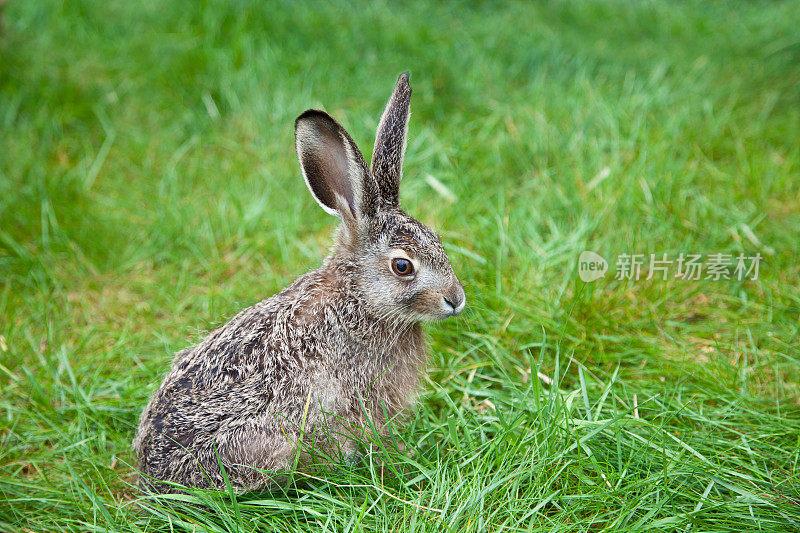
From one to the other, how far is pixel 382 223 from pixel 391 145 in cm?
38

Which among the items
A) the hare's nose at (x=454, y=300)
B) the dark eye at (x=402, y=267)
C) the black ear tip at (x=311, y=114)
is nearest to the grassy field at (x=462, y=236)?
the hare's nose at (x=454, y=300)

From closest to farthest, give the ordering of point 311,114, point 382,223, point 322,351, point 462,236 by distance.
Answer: point 311,114
point 322,351
point 382,223
point 462,236

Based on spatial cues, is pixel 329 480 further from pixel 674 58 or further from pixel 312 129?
pixel 674 58

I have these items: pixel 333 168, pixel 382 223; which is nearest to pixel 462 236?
pixel 382 223

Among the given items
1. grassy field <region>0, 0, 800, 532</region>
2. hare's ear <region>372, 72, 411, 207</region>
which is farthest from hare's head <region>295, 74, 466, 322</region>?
grassy field <region>0, 0, 800, 532</region>

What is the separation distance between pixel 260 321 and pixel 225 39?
14.3 feet

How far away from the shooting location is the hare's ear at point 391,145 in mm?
3531

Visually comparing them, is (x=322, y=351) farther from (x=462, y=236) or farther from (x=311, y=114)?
(x=462, y=236)

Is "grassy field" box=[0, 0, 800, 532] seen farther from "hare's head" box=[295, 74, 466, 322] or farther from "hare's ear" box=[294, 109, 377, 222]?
"hare's ear" box=[294, 109, 377, 222]

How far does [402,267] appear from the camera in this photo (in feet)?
11.2

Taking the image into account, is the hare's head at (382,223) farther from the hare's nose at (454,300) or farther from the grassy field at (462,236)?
the grassy field at (462,236)

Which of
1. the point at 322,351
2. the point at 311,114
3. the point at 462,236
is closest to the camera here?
the point at 311,114

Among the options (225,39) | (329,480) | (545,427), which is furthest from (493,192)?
(225,39)

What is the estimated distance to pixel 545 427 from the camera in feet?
10.6
